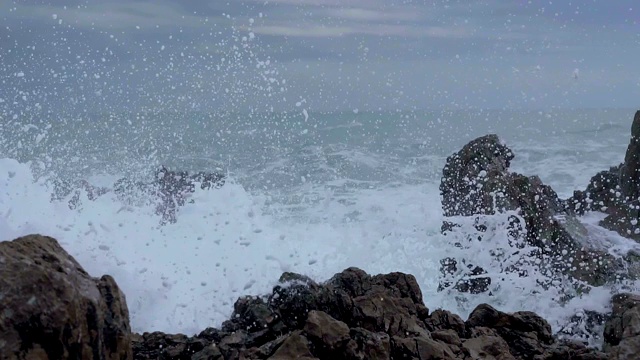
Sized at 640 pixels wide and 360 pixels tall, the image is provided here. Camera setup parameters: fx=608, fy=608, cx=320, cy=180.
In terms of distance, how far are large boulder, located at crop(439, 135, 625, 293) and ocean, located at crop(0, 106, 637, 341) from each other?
23 cm

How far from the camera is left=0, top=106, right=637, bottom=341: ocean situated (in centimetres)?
750

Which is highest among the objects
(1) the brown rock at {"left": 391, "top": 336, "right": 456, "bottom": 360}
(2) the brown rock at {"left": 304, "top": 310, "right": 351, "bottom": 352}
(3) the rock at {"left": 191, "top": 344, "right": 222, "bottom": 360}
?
(2) the brown rock at {"left": 304, "top": 310, "right": 351, "bottom": 352}

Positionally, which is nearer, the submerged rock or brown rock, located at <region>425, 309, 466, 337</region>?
brown rock, located at <region>425, 309, 466, 337</region>

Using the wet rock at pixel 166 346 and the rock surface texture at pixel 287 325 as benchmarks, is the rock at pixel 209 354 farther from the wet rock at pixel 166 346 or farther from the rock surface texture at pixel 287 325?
the wet rock at pixel 166 346

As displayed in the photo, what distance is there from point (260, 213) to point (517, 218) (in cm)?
679

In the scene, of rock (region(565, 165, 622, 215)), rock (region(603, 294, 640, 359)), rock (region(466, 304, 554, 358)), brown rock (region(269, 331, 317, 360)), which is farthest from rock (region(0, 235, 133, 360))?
rock (region(565, 165, 622, 215))

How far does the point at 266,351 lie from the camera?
15.0 ft

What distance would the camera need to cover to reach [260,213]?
14.5 metres

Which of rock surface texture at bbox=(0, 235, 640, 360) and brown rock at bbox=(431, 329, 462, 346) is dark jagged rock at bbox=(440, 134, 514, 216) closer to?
rock surface texture at bbox=(0, 235, 640, 360)

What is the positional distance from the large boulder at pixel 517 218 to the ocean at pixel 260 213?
23 cm

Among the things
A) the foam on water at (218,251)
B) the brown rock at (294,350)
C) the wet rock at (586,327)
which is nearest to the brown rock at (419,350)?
the brown rock at (294,350)

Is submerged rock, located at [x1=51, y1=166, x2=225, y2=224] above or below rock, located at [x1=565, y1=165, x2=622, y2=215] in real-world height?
below

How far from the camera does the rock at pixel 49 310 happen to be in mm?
3141

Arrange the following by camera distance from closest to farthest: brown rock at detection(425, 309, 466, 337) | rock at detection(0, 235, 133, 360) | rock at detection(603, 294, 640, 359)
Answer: rock at detection(0, 235, 133, 360) → rock at detection(603, 294, 640, 359) → brown rock at detection(425, 309, 466, 337)
